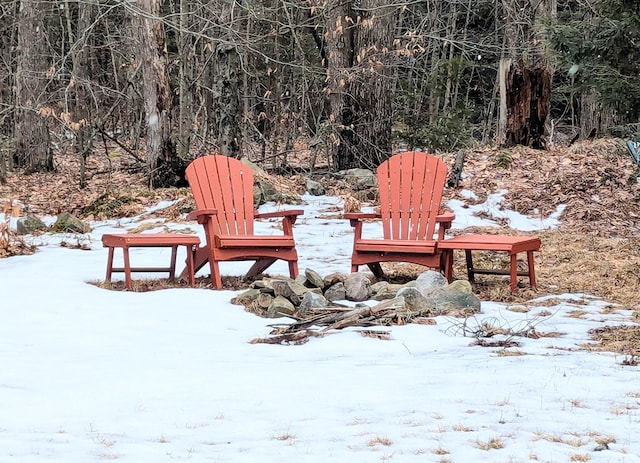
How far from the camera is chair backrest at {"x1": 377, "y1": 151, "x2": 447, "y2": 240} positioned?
20.0 feet

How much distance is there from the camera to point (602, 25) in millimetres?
7086

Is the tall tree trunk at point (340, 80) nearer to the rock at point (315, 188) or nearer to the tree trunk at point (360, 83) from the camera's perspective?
the tree trunk at point (360, 83)

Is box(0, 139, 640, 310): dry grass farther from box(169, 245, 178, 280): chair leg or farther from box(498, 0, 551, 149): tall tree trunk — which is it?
box(498, 0, 551, 149): tall tree trunk

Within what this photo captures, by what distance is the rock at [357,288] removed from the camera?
197 inches

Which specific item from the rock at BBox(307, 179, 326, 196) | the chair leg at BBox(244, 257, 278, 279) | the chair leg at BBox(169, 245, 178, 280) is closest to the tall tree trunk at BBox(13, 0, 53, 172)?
the rock at BBox(307, 179, 326, 196)

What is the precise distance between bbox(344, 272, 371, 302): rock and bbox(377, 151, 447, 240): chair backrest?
110 cm

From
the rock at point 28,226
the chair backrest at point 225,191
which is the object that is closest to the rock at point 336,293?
the chair backrest at point 225,191

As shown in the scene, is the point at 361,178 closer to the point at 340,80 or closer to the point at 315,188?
the point at 315,188

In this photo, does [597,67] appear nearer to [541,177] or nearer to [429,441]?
[541,177]

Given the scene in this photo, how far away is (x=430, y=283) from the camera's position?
16.4 feet

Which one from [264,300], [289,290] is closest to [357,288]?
[289,290]

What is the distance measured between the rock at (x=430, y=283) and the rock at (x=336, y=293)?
470 millimetres

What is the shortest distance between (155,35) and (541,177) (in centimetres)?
512

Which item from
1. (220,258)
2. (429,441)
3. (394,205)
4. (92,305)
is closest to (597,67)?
(394,205)
